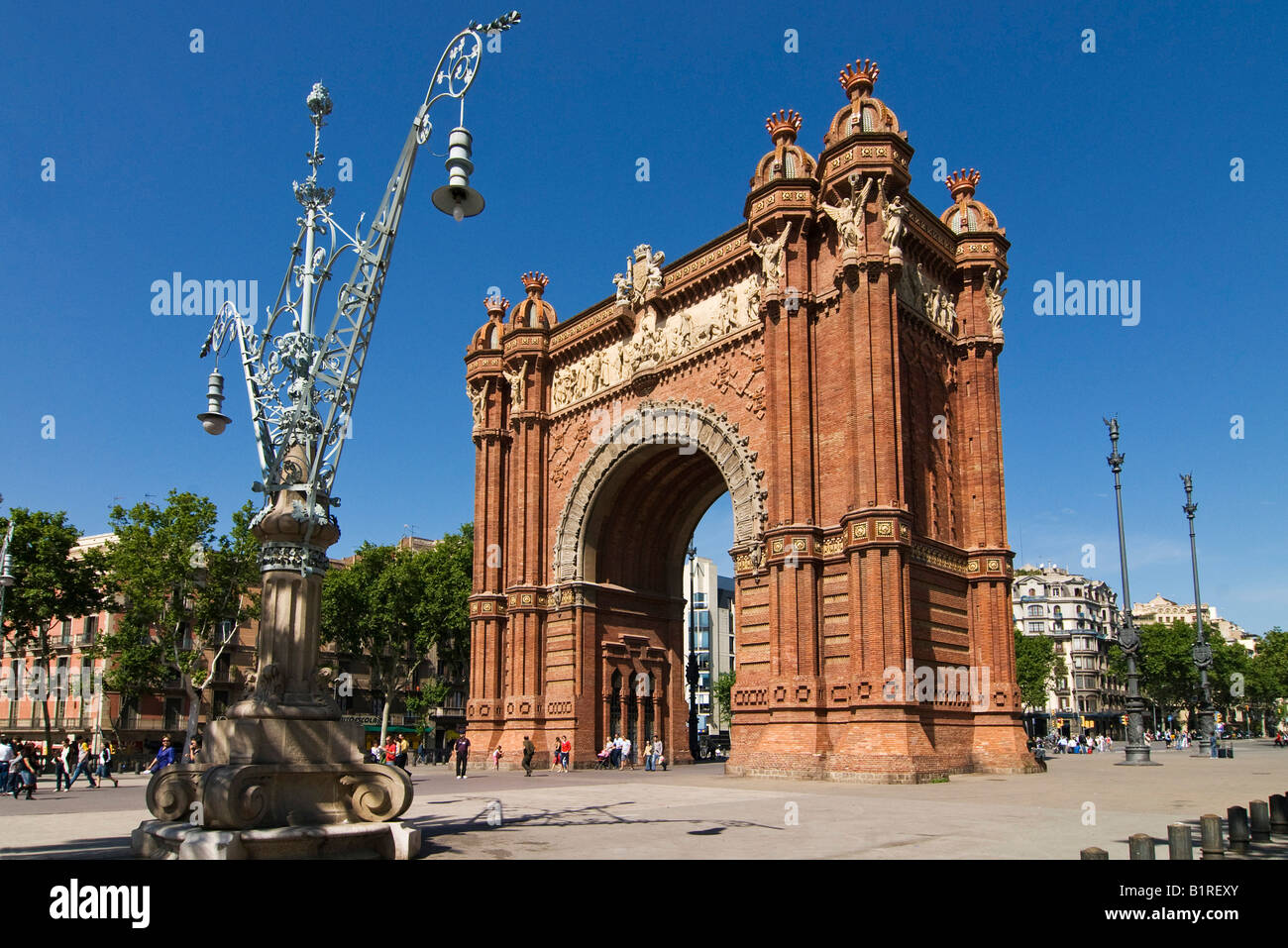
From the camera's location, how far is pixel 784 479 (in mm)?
27969

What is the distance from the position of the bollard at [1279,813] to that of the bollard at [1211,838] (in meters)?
4.21

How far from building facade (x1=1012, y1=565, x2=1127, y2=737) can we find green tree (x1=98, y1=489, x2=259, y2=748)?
97674mm

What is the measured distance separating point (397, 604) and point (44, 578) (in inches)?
698

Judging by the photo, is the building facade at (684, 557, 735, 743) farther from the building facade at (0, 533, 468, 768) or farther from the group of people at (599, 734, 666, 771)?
the group of people at (599, 734, 666, 771)

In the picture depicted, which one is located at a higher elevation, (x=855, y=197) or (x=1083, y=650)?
(x=855, y=197)

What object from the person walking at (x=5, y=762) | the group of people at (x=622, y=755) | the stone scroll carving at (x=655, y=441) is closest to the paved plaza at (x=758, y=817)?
the person walking at (x=5, y=762)

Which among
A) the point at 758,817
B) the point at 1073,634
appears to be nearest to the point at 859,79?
the point at 758,817

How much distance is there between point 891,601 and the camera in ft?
82.5

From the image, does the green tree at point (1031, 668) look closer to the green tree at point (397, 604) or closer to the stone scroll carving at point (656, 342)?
the green tree at point (397, 604)

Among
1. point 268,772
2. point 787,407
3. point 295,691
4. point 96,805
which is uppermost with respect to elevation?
point 787,407

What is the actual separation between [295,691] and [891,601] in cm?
1766

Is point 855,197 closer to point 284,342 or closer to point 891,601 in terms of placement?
point 891,601

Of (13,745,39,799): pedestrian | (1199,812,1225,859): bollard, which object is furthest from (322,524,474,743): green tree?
(1199,812,1225,859): bollard
